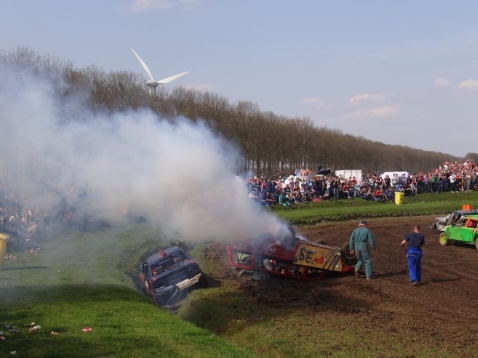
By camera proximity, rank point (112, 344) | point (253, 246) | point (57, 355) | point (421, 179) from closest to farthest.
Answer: point (57, 355) → point (112, 344) → point (253, 246) → point (421, 179)

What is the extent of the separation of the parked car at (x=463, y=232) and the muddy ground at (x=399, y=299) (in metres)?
2.03

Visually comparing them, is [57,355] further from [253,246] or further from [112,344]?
[253,246]

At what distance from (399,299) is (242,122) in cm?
3962

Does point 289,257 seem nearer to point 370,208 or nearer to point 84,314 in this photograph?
point 84,314

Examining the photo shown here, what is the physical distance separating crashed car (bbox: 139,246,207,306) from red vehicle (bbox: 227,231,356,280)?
192 cm

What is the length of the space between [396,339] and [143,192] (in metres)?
9.63

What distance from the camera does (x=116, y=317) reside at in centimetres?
1288

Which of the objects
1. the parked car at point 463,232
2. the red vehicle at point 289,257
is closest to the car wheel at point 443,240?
the parked car at point 463,232

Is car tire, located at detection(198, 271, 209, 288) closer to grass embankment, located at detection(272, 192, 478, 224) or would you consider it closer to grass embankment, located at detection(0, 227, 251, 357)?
grass embankment, located at detection(0, 227, 251, 357)

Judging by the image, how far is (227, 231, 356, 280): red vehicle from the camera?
19297mm

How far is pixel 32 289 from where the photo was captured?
14.8 m

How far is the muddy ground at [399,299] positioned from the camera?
1313 centimetres

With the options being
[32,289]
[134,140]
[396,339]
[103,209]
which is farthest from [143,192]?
[396,339]

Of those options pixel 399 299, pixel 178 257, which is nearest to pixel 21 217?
pixel 178 257
